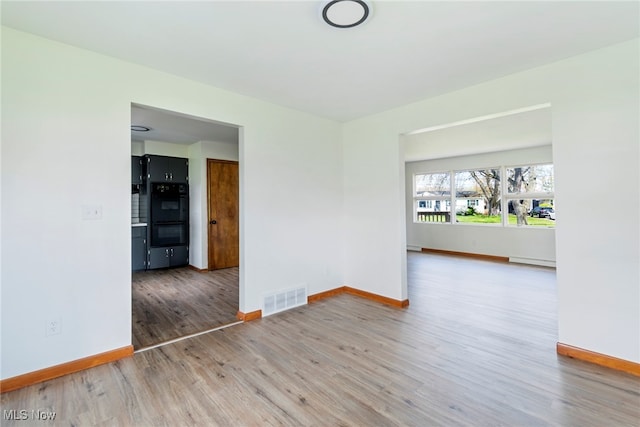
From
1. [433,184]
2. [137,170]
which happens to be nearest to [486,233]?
[433,184]

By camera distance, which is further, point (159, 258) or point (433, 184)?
point (433, 184)

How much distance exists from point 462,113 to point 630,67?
1.23 m

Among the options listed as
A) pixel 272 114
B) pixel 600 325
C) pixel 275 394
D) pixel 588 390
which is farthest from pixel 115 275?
pixel 600 325

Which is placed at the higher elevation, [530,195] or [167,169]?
[167,169]

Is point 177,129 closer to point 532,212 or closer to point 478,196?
point 478,196

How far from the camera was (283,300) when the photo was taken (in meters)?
3.64

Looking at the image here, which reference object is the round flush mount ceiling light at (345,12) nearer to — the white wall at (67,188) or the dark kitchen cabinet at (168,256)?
the white wall at (67,188)

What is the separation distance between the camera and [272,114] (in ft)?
11.8

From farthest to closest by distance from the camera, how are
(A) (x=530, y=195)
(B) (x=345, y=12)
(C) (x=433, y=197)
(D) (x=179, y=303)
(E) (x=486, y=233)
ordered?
(C) (x=433, y=197) < (E) (x=486, y=233) < (A) (x=530, y=195) < (D) (x=179, y=303) < (B) (x=345, y=12)

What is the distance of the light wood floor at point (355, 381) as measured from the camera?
5.88 feet

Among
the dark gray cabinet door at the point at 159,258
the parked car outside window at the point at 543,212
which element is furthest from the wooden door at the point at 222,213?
the parked car outside window at the point at 543,212

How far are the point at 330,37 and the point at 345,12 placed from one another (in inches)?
11.9

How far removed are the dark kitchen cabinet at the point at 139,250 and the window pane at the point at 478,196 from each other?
24.0ft

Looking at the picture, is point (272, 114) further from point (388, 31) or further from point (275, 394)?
point (275, 394)
